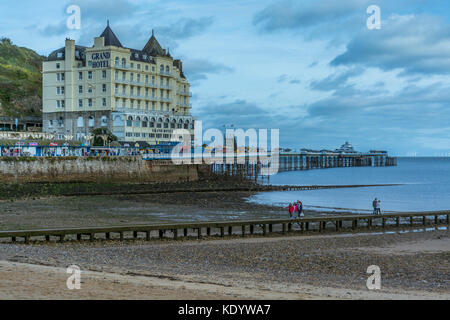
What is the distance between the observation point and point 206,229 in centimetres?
2566

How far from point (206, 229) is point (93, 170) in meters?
31.5

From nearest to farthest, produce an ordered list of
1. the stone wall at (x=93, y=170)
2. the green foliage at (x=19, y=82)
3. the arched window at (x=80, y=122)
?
the stone wall at (x=93, y=170) → the arched window at (x=80, y=122) → the green foliage at (x=19, y=82)

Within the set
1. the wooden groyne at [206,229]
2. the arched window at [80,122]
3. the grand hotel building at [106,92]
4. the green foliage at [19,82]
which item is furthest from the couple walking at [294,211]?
the green foliage at [19,82]

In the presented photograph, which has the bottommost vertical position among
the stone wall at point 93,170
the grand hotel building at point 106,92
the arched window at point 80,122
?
the stone wall at point 93,170

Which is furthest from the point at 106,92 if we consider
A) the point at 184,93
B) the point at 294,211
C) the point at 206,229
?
the point at 206,229

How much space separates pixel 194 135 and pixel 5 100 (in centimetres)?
3091

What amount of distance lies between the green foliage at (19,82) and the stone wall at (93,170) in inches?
1264

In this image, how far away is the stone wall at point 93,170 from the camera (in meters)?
49.4

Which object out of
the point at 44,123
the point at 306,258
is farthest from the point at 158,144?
the point at 306,258

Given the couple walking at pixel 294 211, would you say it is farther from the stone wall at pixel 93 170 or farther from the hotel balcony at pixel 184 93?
the hotel balcony at pixel 184 93

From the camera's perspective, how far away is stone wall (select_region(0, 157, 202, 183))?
49.4 metres

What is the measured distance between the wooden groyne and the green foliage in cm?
6344

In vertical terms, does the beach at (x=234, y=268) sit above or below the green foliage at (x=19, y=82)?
below
